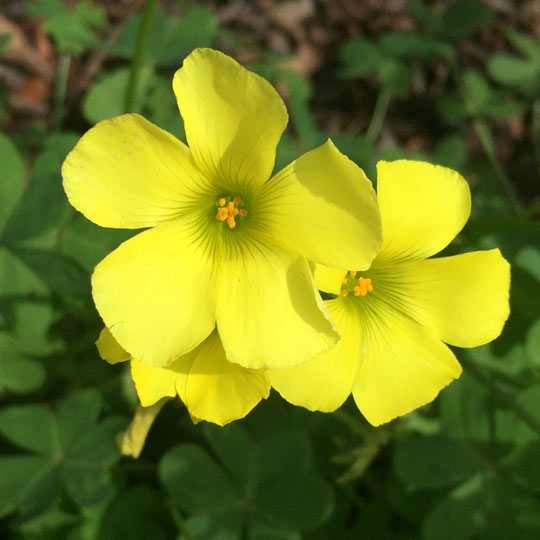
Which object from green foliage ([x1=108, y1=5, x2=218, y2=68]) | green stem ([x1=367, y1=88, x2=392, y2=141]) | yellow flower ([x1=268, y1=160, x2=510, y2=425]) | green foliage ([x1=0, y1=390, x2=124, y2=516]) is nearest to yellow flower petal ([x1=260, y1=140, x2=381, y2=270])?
yellow flower ([x1=268, y1=160, x2=510, y2=425])

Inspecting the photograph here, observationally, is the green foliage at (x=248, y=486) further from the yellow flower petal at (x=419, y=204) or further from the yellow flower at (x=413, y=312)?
the yellow flower petal at (x=419, y=204)

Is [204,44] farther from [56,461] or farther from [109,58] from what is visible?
[56,461]

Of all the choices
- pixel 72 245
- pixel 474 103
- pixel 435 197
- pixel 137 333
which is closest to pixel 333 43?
pixel 474 103

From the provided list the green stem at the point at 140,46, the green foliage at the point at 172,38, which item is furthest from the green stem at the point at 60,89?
the green stem at the point at 140,46

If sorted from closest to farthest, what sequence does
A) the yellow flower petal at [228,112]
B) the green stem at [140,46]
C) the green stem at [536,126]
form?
the yellow flower petal at [228,112] → the green stem at [140,46] → the green stem at [536,126]

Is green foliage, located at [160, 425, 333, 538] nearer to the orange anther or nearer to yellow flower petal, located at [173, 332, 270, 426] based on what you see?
yellow flower petal, located at [173, 332, 270, 426]

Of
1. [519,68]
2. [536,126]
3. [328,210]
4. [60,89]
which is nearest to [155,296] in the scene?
[328,210]
